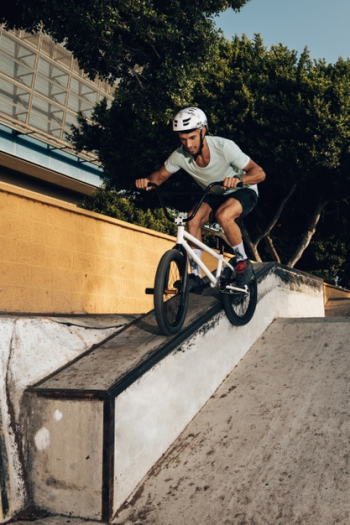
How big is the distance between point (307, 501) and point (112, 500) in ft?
3.84

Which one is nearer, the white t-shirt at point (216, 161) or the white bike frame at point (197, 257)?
the white bike frame at point (197, 257)

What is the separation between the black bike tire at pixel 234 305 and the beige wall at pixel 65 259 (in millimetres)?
2138

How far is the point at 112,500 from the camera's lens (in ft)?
10.4

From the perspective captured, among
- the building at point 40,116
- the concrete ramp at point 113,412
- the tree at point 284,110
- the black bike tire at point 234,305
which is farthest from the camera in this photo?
the building at point 40,116

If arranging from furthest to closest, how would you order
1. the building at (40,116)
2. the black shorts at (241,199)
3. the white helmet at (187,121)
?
the building at (40,116), the black shorts at (241,199), the white helmet at (187,121)

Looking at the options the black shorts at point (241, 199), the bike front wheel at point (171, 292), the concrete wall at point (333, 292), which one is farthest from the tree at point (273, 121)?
the bike front wheel at point (171, 292)

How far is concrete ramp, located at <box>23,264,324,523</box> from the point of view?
10.4 ft

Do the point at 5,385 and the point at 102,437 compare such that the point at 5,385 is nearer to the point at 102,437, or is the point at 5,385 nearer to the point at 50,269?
the point at 102,437

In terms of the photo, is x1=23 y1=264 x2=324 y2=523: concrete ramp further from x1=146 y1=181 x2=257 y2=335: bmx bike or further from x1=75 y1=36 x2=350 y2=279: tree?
x1=75 y1=36 x2=350 y2=279: tree

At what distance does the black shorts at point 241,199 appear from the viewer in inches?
204

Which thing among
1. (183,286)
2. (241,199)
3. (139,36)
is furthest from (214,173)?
(139,36)

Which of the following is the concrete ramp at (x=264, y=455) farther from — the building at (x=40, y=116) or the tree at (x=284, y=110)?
the building at (x=40, y=116)

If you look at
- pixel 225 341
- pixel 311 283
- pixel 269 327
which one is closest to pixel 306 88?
pixel 311 283

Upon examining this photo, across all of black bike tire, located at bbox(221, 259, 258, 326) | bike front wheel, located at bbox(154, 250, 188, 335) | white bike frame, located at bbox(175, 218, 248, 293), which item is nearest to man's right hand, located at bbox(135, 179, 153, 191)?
white bike frame, located at bbox(175, 218, 248, 293)
